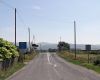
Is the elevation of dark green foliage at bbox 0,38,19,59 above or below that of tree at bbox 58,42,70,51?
below

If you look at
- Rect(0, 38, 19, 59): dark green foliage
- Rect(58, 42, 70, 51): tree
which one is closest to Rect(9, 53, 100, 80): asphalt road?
Rect(0, 38, 19, 59): dark green foliage

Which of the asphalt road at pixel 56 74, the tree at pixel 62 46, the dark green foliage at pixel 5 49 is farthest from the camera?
the tree at pixel 62 46

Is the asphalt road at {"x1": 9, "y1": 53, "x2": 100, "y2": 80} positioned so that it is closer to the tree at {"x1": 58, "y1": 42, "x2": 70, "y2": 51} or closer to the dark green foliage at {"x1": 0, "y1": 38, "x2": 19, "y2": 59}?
the dark green foliage at {"x1": 0, "y1": 38, "x2": 19, "y2": 59}

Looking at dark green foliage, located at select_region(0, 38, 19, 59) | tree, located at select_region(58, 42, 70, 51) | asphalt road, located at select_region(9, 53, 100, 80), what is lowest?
asphalt road, located at select_region(9, 53, 100, 80)

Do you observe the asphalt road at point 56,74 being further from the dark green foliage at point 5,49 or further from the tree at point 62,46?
the tree at point 62,46

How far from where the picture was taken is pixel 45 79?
24.0 meters

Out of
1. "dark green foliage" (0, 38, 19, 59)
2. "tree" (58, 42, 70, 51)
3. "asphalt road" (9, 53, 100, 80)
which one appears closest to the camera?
"asphalt road" (9, 53, 100, 80)

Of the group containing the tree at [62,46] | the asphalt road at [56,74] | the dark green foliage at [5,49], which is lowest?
the asphalt road at [56,74]

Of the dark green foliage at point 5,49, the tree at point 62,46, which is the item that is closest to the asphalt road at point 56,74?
the dark green foliage at point 5,49

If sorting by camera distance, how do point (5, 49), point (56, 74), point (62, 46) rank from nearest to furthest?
point (56, 74)
point (5, 49)
point (62, 46)

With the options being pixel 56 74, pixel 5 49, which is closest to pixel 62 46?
pixel 5 49

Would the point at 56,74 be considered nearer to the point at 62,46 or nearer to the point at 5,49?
the point at 5,49

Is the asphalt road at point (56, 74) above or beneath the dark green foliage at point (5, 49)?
beneath

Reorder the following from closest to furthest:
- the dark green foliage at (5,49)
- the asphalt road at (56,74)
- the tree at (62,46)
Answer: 1. the asphalt road at (56,74)
2. the dark green foliage at (5,49)
3. the tree at (62,46)
